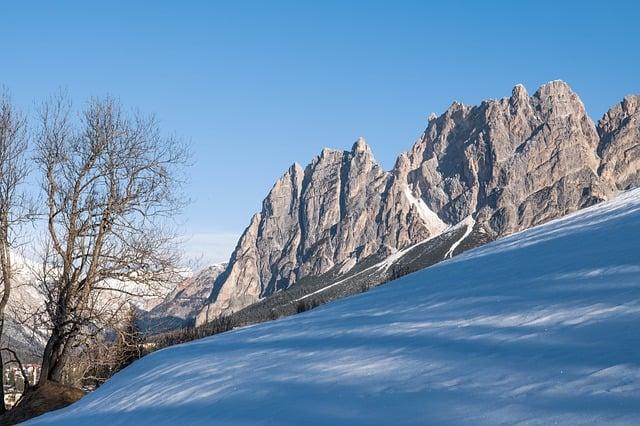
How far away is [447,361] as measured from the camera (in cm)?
547

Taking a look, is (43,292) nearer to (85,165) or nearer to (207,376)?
(85,165)

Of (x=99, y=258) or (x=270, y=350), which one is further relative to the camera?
(x=99, y=258)

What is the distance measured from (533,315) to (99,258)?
43.6 ft

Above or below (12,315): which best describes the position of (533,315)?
below

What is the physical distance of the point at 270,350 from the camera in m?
8.73

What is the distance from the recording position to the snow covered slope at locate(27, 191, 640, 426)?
4.23m

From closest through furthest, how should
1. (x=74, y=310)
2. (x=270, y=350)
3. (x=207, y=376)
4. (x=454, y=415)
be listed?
1. (x=454, y=415)
2. (x=207, y=376)
3. (x=270, y=350)
4. (x=74, y=310)

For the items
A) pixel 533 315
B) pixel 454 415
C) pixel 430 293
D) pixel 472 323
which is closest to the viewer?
pixel 454 415

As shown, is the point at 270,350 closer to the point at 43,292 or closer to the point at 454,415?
the point at 454,415

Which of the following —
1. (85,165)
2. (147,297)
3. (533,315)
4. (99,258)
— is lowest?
(533,315)

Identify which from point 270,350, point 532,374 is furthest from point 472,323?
point 270,350

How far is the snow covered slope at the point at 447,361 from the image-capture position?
13.9 ft

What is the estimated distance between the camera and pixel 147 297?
16703 mm

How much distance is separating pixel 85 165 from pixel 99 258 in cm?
259
